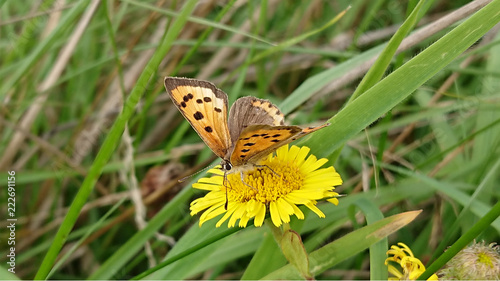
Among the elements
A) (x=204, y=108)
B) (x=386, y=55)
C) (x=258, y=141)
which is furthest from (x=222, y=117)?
(x=386, y=55)

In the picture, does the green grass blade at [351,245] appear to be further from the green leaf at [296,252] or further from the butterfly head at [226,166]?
the butterfly head at [226,166]

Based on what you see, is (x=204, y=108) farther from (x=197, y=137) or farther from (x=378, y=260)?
(x=197, y=137)

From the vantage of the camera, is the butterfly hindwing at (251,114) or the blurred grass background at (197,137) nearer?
the butterfly hindwing at (251,114)

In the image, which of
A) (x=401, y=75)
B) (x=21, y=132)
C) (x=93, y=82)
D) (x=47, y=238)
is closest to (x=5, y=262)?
(x=47, y=238)

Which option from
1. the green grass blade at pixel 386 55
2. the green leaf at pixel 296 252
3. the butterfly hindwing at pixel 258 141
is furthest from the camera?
the green grass blade at pixel 386 55

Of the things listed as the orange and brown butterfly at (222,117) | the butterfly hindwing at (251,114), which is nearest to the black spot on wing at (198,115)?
the orange and brown butterfly at (222,117)

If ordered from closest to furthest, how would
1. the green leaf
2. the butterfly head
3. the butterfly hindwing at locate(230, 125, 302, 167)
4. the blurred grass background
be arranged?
the green leaf < the butterfly hindwing at locate(230, 125, 302, 167) < the butterfly head < the blurred grass background

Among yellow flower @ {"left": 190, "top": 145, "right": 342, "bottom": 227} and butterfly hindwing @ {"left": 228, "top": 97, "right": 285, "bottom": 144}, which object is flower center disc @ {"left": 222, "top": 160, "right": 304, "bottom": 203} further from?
butterfly hindwing @ {"left": 228, "top": 97, "right": 285, "bottom": 144}

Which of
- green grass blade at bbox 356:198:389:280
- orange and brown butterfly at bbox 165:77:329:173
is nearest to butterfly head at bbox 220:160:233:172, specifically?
orange and brown butterfly at bbox 165:77:329:173

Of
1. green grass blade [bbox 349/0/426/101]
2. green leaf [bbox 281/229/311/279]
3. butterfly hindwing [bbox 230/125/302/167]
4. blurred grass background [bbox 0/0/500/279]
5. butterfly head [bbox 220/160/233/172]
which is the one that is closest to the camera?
green leaf [bbox 281/229/311/279]
